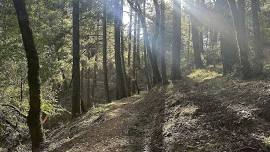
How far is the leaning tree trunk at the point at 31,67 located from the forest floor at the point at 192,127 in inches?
41.4

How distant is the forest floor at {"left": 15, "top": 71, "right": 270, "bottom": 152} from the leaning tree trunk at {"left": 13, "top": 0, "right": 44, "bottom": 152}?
1.05 m

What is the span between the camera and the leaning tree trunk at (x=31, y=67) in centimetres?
1348

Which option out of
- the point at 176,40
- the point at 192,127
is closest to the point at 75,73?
the point at 176,40

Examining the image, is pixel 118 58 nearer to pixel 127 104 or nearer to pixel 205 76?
pixel 205 76

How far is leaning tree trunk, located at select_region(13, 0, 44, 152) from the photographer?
1348cm

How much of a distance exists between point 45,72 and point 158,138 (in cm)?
1682

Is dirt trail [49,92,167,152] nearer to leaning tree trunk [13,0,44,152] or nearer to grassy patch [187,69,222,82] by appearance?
leaning tree trunk [13,0,44,152]

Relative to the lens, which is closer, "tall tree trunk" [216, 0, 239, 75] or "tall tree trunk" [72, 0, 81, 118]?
"tall tree trunk" [216, 0, 239, 75]

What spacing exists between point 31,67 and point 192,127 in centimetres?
579

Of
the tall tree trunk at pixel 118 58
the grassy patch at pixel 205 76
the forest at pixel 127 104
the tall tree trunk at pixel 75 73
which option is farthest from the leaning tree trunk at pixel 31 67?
the tall tree trunk at pixel 118 58

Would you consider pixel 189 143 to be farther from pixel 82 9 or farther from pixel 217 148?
pixel 82 9

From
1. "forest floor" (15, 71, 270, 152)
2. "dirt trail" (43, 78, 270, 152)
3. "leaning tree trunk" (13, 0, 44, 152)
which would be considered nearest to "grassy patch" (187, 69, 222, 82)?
"forest floor" (15, 71, 270, 152)

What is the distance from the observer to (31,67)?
13.8 meters

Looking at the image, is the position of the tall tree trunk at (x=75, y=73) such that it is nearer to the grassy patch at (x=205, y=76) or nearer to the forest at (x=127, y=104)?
the forest at (x=127, y=104)
